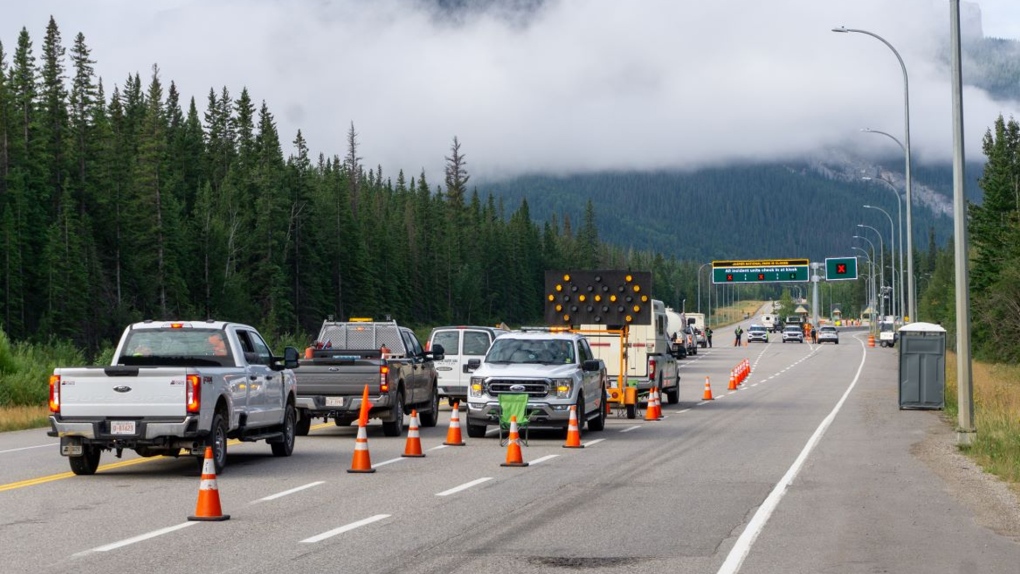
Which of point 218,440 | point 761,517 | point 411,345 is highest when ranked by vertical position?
point 411,345

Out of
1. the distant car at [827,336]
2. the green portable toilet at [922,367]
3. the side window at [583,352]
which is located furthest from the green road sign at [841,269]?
the side window at [583,352]

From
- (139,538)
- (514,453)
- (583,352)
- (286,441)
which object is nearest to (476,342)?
(583,352)

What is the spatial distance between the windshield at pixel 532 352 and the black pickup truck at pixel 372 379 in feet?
5.47

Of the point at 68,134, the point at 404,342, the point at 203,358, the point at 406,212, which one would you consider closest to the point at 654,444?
the point at 404,342

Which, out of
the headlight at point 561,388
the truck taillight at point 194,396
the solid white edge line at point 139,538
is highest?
the truck taillight at point 194,396

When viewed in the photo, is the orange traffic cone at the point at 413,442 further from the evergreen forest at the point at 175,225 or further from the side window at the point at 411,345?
the evergreen forest at the point at 175,225

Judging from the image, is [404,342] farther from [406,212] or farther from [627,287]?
[406,212]

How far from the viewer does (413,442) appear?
68.2 ft

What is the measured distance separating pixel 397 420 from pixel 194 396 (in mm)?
8664

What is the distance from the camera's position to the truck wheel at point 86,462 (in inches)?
688

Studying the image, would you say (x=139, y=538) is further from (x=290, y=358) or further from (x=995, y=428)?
(x=995, y=428)

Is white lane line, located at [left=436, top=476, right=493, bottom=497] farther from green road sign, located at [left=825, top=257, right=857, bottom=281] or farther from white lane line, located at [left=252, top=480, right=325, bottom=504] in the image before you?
green road sign, located at [left=825, top=257, right=857, bottom=281]

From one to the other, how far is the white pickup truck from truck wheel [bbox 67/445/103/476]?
0.01m

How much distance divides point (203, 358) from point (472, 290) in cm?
14314
